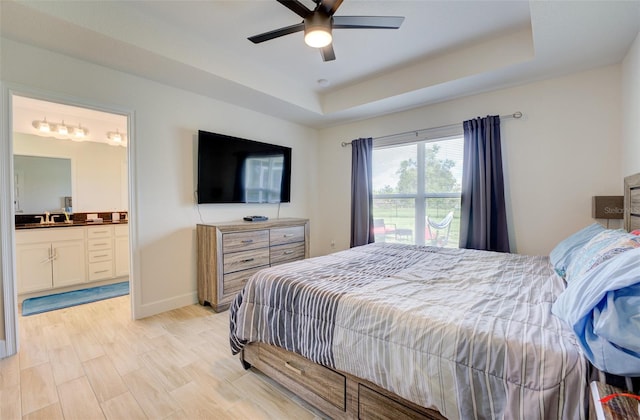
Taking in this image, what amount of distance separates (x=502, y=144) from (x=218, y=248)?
3.35 meters

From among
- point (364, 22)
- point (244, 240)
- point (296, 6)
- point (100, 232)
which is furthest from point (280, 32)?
point (100, 232)

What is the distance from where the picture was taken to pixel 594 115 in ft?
8.48

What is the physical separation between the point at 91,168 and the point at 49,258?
151cm

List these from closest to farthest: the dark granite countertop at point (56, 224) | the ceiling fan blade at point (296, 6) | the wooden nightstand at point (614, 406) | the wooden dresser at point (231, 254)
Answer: the wooden nightstand at point (614, 406)
the ceiling fan blade at point (296, 6)
the wooden dresser at point (231, 254)
the dark granite countertop at point (56, 224)

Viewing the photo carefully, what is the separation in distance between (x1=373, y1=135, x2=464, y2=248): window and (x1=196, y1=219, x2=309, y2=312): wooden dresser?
158cm

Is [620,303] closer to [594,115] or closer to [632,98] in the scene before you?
[632,98]

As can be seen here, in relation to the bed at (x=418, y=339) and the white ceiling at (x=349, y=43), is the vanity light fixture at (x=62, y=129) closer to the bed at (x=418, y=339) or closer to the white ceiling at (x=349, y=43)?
the white ceiling at (x=349, y=43)

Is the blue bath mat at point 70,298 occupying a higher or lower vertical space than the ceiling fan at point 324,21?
lower

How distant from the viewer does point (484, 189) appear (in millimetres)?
3016

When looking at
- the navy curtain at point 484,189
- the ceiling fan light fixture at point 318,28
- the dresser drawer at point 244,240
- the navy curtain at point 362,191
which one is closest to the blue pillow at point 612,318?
the ceiling fan light fixture at point 318,28

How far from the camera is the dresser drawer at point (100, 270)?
3.77 meters

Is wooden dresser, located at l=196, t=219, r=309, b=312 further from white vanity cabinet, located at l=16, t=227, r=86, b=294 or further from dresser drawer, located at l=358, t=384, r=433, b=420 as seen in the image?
dresser drawer, located at l=358, t=384, r=433, b=420

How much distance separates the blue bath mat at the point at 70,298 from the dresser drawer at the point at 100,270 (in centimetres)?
14

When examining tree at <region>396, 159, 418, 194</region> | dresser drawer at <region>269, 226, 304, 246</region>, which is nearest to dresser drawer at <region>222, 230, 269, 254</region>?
dresser drawer at <region>269, 226, 304, 246</region>
